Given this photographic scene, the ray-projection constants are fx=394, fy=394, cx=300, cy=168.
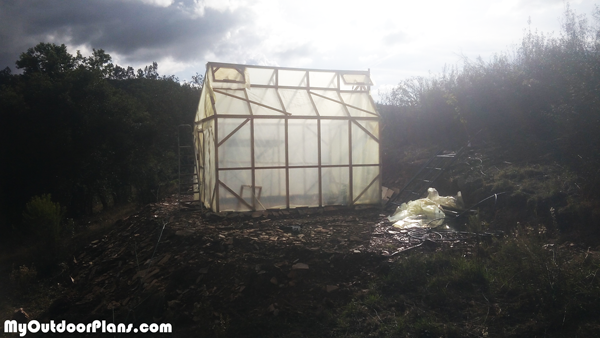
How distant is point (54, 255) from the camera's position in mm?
10070

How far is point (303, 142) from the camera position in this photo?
37.4ft

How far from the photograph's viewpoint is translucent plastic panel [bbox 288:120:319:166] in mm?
11266

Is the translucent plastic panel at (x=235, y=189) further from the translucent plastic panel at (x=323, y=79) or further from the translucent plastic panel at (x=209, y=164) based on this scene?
the translucent plastic panel at (x=323, y=79)

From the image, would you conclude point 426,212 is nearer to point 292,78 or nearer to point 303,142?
point 303,142

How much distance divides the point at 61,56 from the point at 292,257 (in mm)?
15311

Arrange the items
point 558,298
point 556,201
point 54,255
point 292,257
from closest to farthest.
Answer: point 558,298 → point 292,257 → point 556,201 → point 54,255

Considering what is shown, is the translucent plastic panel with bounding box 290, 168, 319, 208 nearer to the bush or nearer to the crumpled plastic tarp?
the crumpled plastic tarp

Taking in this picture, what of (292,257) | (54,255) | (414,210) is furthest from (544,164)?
(54,255)

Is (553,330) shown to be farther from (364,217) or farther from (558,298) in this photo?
(364,217)

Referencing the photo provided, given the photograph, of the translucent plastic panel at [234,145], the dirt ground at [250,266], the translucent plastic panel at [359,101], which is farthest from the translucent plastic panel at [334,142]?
the translucent plastic panel at [234,145]

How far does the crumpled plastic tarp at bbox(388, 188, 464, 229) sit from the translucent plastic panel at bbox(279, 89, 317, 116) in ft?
13.2

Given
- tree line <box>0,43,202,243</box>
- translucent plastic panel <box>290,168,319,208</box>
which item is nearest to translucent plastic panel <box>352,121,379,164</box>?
translucent plastic panel <box>290,168,319,208</box>

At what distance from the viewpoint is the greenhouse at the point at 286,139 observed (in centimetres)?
1069

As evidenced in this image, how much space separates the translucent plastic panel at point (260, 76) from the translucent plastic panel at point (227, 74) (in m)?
0.33
